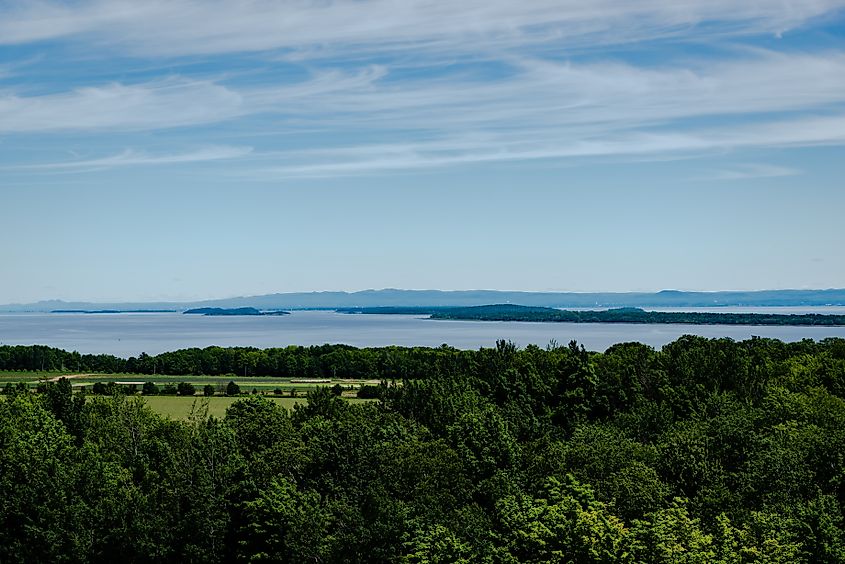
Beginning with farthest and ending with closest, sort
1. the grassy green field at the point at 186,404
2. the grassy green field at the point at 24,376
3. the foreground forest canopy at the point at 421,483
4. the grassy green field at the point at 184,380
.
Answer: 1. the grassy green field at the point at 24,376
2. the grassy green field at the point at 184,380
3. the grassy green field at the point at 186,404
4. the foreground forest canopy at the point at 421,483

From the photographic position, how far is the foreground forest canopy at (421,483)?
101ft

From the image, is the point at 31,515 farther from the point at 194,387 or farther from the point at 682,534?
the point at 194,387

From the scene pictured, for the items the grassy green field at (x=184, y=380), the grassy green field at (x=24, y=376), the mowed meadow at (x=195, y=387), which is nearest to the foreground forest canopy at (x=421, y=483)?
the mowed meadow at (x=195, y=387)

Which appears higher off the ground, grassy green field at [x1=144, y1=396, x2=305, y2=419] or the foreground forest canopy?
the foreground forest canopy

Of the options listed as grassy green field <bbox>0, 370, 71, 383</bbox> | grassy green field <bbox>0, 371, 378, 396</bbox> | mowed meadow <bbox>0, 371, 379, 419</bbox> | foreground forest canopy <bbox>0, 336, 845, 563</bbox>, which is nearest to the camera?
foreground forest canopy <bbox>0, 336, 845, 563</bbox>

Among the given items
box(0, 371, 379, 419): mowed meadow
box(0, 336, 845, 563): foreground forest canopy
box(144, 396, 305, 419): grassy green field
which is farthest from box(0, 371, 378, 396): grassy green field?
box(0, 336, 845, 563): foreground forest canopy

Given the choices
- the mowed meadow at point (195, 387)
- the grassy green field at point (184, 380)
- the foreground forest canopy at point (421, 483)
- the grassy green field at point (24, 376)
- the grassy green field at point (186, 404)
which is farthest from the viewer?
the grassy green field at point (24, 376)

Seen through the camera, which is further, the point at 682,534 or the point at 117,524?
the point at 117,524

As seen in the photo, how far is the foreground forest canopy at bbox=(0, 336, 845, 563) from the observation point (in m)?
30.8

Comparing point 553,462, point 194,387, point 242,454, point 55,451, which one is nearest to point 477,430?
point 553,462

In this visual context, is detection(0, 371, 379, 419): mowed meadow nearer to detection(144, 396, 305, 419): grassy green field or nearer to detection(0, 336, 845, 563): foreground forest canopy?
detection(144, 396, 305, 419): grassy green field

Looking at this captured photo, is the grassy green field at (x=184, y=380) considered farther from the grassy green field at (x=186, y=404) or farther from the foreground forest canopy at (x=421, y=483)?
the foreground forest canopy at (x=421, y=483)

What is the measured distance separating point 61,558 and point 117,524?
2525 mm

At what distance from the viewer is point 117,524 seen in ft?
129
